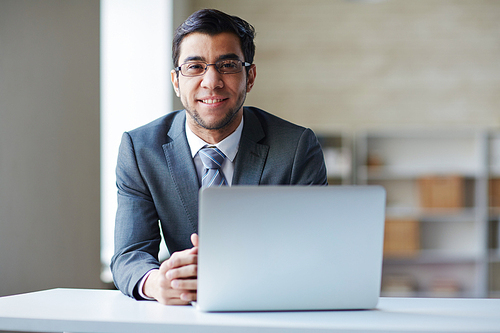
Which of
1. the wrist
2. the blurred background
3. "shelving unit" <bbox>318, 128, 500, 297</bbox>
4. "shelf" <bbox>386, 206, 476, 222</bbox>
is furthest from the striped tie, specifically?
"shelf" <bbox>386, 206, 476, 222</bbox>

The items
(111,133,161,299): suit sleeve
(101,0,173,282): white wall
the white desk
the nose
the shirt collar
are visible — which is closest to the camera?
the white desk

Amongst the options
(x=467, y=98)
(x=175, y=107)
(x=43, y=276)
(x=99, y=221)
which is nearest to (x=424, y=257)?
(x=467, y=98)

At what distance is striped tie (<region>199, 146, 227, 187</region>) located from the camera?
164cm

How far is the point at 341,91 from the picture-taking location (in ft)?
17.7

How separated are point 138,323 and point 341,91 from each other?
15.8 feet

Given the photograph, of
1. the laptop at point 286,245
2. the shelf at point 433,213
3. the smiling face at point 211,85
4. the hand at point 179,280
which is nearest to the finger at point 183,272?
the hand at point 179,280

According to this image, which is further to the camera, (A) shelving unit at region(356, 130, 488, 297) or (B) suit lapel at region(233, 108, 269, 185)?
(A) shelving unit at region(356, 130, 488, 297)

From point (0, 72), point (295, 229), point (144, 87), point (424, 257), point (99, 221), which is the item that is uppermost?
point (144, 87)

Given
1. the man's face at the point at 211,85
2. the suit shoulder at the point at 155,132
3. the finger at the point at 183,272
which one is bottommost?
the finger at the point at 183,272

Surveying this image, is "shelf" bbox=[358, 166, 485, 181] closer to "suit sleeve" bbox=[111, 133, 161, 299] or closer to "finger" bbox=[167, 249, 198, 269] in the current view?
"suit sleeve" bbox=[111, 133, 161, 299]

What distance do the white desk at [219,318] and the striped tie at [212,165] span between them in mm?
593

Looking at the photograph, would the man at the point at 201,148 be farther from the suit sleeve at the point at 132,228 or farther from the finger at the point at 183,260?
the finger at the point at 183,260

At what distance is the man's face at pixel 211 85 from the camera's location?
62.1 inches

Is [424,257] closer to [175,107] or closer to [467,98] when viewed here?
[467,98]
